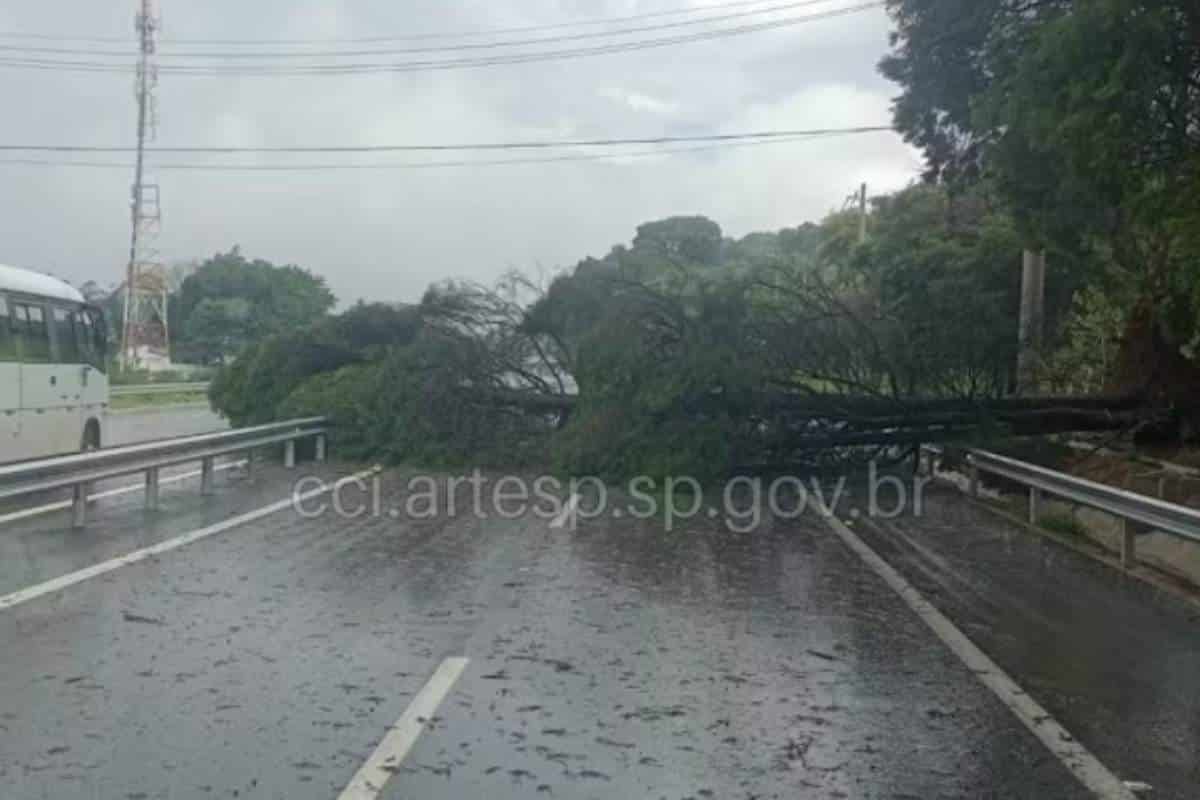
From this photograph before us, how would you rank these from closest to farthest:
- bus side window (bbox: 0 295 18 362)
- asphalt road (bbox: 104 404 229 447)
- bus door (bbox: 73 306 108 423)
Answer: bus side window (bbox: 0 295 18 362) < bus door (bbox: 73 306 108 423) < asphalt road (bbox: 104 404 229 447)

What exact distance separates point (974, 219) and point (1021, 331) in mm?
19540

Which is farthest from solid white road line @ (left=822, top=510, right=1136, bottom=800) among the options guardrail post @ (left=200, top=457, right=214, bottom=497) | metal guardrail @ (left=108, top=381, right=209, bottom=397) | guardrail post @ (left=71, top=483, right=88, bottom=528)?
metal guardrail @ (left=108, top=381, right=209, bottom=397)

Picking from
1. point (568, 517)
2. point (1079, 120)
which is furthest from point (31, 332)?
point (1079, 120)

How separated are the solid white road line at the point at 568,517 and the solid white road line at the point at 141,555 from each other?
3.27 meters

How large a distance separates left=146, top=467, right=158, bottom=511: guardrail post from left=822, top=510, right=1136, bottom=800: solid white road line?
850 centimetres

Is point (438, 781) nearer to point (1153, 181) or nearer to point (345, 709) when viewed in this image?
point (345, 709)

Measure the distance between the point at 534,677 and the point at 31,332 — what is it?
46.1ft

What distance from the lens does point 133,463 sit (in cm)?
1523

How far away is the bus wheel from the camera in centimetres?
2123

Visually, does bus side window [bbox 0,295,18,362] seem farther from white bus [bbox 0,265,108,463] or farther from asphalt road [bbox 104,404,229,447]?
asphalt road [bbox 104,404,229,447]

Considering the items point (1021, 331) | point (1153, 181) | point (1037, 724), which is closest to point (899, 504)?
point (1153, 181)

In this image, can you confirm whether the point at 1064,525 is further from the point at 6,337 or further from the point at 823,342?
the point at 6,337

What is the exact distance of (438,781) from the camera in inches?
235

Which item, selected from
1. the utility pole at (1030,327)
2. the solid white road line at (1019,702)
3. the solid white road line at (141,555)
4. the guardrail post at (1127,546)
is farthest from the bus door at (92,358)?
the guardrail post at (1127,546)
